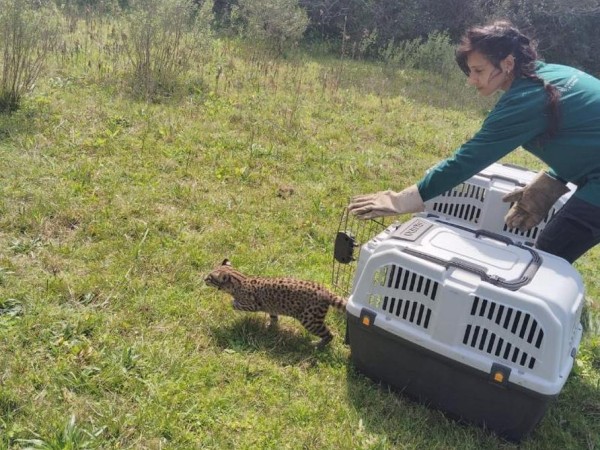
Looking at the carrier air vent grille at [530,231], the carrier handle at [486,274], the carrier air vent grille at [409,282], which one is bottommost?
the carrier air vent grille at [530,231]

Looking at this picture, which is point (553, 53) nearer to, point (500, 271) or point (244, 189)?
point (244, 189)

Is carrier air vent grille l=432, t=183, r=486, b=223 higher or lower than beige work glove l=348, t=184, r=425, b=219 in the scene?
lower

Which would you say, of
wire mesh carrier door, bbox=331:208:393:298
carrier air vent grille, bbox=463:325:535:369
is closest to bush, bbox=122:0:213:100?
wire mesh carrier door, bbox=331:208:393:298

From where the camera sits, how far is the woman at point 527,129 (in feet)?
10.2

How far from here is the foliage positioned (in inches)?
444

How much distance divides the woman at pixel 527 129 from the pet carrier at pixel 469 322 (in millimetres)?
305

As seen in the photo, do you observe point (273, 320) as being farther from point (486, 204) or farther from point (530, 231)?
point (530, 231)

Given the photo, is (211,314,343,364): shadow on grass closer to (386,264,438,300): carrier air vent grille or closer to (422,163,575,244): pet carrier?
(386,264,438,300): carrier air vent grille

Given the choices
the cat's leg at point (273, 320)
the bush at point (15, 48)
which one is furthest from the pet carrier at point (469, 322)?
the bush at point (15, 48)

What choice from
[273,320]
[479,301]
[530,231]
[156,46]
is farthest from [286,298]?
[156,46]

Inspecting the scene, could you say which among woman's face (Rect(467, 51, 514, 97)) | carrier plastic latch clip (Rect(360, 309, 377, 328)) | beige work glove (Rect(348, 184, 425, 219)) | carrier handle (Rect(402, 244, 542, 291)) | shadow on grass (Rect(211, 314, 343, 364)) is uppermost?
woman's face (Rect(467, 51, 514, 97))

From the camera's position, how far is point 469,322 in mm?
2840

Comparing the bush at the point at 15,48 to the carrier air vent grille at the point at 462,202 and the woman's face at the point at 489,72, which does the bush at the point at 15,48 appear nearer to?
the carrier air vent grille at the point at 462,202

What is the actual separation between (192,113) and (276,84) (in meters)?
2.51
